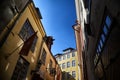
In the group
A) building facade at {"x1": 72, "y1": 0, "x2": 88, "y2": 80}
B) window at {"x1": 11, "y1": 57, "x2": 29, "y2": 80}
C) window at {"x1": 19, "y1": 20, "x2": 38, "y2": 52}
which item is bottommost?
window at {"x1": 11, "y1": 57, "x2": 29, "y2": 80}

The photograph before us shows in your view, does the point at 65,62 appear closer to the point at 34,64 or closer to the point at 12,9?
the point at 34,64

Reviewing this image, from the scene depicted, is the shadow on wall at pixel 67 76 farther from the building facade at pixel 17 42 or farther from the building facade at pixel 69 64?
the building facade at pixel 17 42

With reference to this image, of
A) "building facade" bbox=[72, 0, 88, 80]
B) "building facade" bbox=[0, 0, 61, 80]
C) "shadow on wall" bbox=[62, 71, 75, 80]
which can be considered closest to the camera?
"building facade" bbox=[0, 0, 61, 80]

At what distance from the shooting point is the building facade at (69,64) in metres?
41.1

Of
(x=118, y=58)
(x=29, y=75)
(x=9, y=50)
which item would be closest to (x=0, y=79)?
(x=9, y=50)

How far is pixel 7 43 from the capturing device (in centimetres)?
785

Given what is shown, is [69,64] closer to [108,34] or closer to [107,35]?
[107,35]

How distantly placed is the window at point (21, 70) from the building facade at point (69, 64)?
31.3 metres

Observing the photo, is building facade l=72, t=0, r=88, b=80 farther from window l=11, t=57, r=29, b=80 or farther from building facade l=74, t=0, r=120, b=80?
window l=11, t=57, r=29, b=80

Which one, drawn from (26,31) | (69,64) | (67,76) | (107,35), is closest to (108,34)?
(107,35)

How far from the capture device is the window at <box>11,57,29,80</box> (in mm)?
9211

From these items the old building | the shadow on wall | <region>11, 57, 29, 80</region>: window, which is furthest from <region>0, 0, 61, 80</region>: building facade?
the shadow on wall

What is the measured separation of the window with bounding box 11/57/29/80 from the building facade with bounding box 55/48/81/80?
3132 cm

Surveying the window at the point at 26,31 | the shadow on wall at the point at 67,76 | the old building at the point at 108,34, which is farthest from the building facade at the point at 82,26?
the shadow on wall at the point at 67,76
